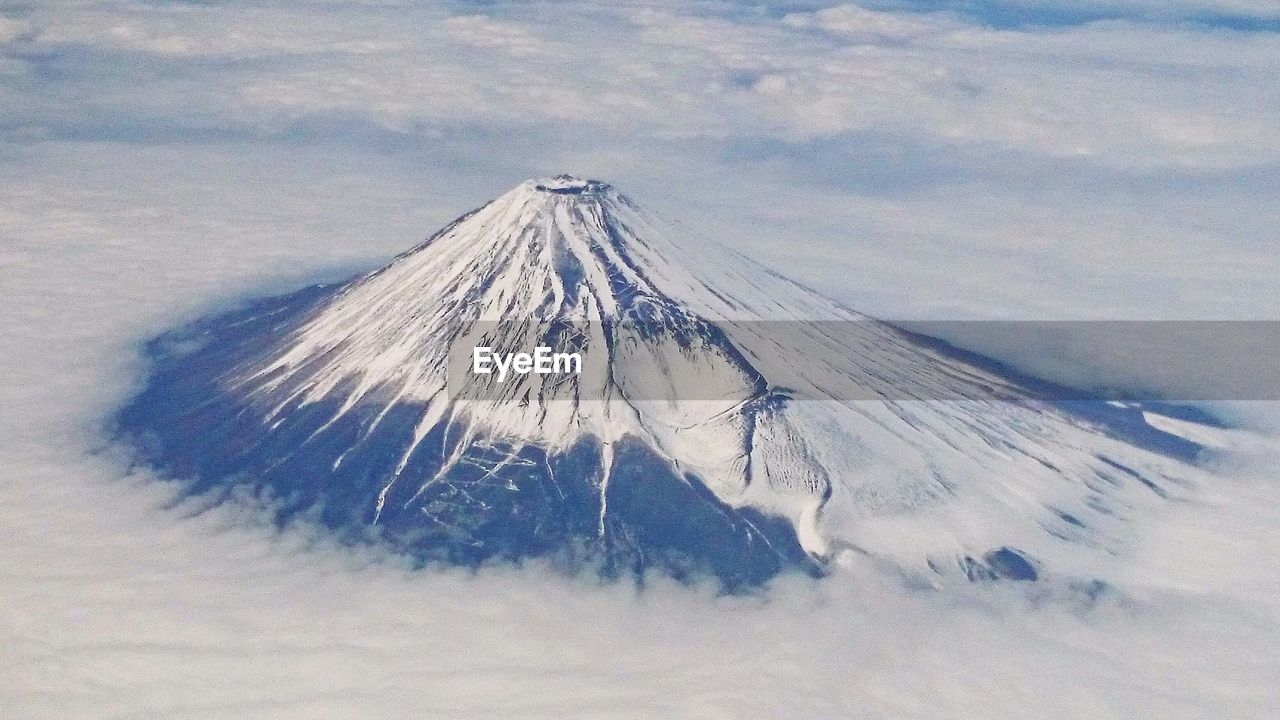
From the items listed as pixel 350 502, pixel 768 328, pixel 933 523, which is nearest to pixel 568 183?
pixel 768 328

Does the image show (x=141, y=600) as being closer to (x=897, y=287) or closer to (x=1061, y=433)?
(x=1061, y=433)

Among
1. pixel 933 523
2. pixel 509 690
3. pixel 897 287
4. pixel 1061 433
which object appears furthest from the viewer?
pixel 897 287
